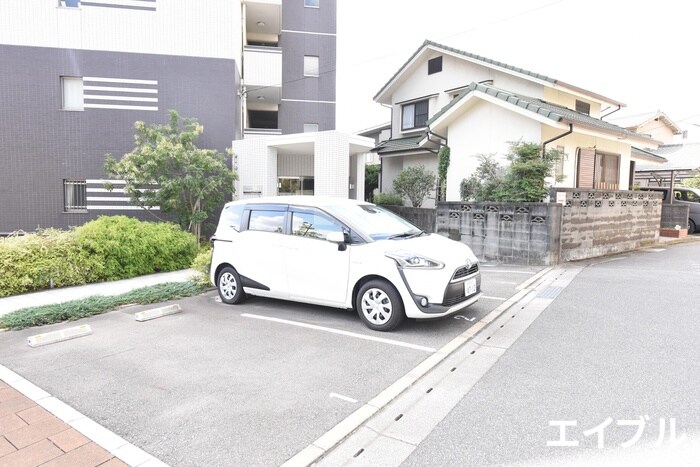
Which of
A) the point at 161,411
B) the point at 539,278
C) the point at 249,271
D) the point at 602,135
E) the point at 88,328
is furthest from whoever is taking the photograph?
the point at 602,135

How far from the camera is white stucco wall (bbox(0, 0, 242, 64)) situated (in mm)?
12773

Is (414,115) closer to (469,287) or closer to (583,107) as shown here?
(583,107)

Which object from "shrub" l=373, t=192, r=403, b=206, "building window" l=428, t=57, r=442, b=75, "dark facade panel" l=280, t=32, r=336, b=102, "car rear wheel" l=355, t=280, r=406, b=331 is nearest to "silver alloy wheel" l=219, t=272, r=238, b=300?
"car rear wheel" l=355, t=280, r=406, b=331

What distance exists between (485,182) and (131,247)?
28.3 ft

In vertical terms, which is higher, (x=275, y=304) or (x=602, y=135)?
(x=602, y=135)

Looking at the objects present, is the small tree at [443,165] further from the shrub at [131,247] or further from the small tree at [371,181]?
the small tree at [371,181]

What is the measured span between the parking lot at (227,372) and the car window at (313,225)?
1.14 metres

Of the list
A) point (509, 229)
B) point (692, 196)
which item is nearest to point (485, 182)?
point (509, 229)

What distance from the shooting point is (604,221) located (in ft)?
37.8

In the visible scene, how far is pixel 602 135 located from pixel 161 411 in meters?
13.3

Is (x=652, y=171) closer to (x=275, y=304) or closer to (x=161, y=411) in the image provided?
(x=275, y=304)

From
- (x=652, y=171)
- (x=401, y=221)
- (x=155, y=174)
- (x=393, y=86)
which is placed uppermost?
(x=393, y=86)

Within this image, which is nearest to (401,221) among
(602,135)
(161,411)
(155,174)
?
(161,411)

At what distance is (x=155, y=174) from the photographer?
36.9ft
